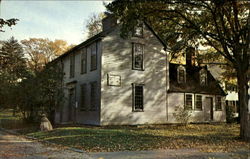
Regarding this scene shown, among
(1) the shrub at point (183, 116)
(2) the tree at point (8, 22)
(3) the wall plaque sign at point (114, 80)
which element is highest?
(2) the tree at point (8, 22)

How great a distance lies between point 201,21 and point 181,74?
10.8 metres

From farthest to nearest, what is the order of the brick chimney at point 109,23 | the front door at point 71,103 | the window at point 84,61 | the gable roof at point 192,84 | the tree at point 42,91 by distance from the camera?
the front door at point 71,103
the gable roof at point 192,84
the window at point 84,61
the brick chimney at point 109,23
the tree at point 42,91

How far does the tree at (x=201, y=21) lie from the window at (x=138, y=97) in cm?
618

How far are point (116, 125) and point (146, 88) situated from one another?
4265mm

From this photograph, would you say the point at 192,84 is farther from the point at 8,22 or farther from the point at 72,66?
the point at 8,22

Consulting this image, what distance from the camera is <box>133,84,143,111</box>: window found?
22.2 meters

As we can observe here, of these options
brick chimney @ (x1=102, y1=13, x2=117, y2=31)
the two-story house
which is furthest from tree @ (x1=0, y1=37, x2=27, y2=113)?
brick chimney @ (x1=102, y1=13, x2=117, y2=31)

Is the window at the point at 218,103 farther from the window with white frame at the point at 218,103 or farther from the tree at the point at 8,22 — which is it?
the tree at the point at 8,22

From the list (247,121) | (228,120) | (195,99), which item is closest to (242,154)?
(247,121)

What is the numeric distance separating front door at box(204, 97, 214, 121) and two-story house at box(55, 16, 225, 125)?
3.00m

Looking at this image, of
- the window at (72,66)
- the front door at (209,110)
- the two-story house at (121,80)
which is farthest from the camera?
the front door at (209,110)

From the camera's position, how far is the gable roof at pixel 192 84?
84.9 feet

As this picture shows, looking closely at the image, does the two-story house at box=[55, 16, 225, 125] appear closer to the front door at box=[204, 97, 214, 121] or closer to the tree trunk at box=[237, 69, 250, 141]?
the front door at box=[204, 97, 214, 121]

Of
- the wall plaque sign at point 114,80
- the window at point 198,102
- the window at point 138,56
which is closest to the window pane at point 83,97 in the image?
the wall plaque sign at point 114,80
